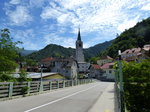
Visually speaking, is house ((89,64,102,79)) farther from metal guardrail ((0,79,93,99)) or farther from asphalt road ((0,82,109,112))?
asphalt road ((0,82,109,112))

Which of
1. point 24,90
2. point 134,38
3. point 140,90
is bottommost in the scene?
point 140,90

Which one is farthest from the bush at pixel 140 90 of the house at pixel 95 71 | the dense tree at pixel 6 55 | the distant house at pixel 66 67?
the house at pixel 95 71

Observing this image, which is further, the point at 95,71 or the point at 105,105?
the point at 95,71

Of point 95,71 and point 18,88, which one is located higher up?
point 95,71

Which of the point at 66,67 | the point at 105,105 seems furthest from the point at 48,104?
the point at 66,67

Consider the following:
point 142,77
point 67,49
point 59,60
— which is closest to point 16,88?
point 142,77

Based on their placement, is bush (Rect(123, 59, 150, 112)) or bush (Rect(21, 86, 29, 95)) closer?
bush (Rect(123, 59, 150, 112))

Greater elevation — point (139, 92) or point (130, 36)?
point (130, 36)

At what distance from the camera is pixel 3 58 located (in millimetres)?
16344

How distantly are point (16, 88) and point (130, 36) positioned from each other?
112 m

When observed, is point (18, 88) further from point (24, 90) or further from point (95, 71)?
point (95, 71)

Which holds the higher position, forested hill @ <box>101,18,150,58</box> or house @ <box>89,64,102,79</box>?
forested hill @ <box>101,18,150,58</box>

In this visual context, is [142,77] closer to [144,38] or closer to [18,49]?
[18,49]

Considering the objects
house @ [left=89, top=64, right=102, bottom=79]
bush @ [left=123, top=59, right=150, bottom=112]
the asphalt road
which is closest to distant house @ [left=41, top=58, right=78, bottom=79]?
house @ [left=89, top=64, right=102, bottom=79]
